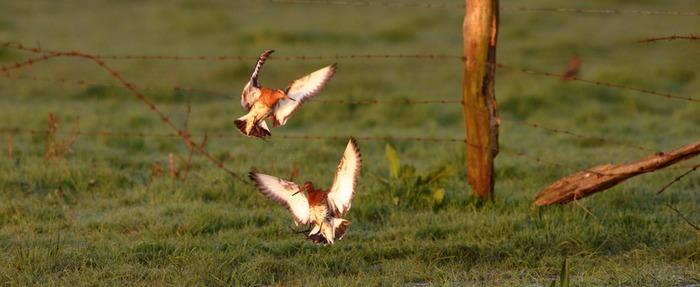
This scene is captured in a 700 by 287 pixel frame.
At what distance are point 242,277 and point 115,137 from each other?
4.22 m

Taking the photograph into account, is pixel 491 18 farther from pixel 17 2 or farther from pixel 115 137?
pixel 17 2

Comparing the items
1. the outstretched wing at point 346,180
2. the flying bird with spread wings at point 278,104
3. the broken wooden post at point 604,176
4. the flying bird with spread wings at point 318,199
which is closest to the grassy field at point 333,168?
the broken wooden post at point 604,176

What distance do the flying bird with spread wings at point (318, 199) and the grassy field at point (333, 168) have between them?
41 cm

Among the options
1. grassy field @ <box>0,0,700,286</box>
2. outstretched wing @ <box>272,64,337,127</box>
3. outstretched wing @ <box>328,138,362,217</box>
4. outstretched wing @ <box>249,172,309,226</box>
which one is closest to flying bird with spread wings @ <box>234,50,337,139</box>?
outstretched wing @ <box>272,64,337,127</box>

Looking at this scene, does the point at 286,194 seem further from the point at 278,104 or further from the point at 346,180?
the point at 278,104

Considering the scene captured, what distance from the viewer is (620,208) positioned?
20.9ft

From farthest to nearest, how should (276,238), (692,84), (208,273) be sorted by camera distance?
(692,84)
(276,238)
(208,273)

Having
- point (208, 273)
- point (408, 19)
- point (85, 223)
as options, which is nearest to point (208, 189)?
point (85, 223)

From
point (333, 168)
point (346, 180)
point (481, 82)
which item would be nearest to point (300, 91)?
point (346, 180)

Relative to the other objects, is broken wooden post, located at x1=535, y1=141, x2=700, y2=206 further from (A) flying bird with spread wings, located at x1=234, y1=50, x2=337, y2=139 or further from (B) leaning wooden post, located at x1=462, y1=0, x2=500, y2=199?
(A) flying bird with spread wings, located at x1=234, y1=50, x2=337, y2=139

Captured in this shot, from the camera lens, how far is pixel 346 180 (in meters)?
4.45

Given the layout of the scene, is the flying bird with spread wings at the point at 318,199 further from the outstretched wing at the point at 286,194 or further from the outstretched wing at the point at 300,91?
the outstretched wing at the point at 300,91

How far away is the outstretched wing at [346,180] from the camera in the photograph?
4.35 m

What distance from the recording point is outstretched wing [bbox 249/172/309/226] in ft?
14.8
